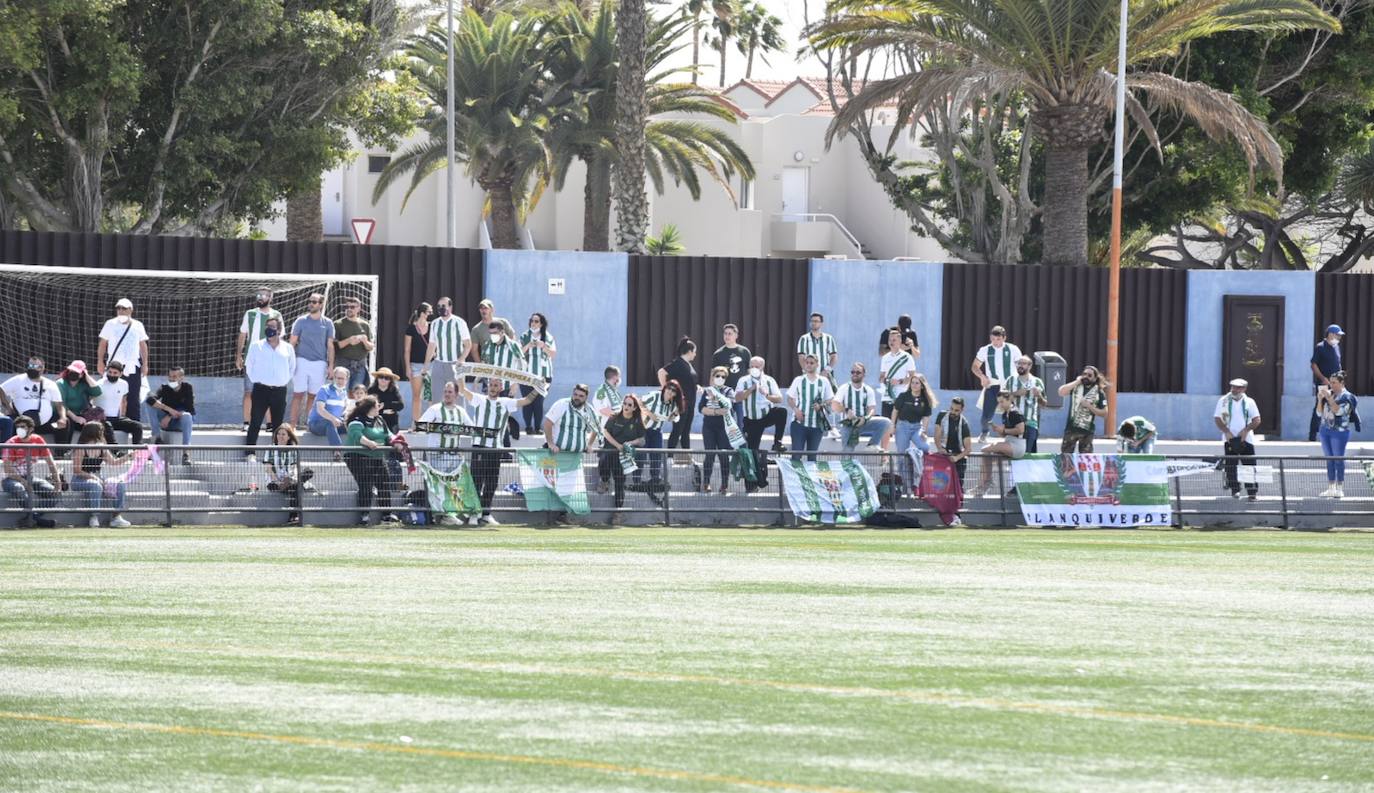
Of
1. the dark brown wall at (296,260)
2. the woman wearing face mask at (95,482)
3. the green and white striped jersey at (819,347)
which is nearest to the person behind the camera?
the woman wearing face mask at (95,482)

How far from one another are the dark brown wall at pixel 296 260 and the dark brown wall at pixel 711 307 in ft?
7.60

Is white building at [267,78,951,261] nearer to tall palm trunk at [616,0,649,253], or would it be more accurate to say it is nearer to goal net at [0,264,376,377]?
tall palm trunk at [616,0,649,253]

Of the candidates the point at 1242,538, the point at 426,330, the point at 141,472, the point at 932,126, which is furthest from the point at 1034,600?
the point at 932,126

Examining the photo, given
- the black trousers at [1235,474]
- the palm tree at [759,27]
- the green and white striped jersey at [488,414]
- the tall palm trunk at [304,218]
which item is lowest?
the black trousers at [1235,474]

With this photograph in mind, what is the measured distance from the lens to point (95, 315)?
22844 millimetres

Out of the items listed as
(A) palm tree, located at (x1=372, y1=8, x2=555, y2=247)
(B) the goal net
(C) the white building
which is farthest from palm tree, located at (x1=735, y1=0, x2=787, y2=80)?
(B) the goal net

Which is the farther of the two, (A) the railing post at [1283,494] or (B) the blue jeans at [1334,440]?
(B) the blue jeans at [1334,440]

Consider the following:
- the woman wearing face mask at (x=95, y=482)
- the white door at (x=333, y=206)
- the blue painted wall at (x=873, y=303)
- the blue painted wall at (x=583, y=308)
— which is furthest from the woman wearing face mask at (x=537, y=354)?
the white door at (x=333, y=206)

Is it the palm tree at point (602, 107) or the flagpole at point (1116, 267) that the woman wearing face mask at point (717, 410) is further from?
the palm tree at point (602, 107)

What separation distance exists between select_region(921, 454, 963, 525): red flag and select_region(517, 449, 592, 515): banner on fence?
357 cm

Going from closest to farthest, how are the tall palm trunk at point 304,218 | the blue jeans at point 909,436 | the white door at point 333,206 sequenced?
1. the blue jeans at point 909,436
2. the tall palm trunk at point 304,218
3. the white door at point 333,206

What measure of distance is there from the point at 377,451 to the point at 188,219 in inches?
477

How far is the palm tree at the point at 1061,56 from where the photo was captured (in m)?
25.9

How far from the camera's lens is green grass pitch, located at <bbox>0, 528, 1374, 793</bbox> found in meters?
7.10
